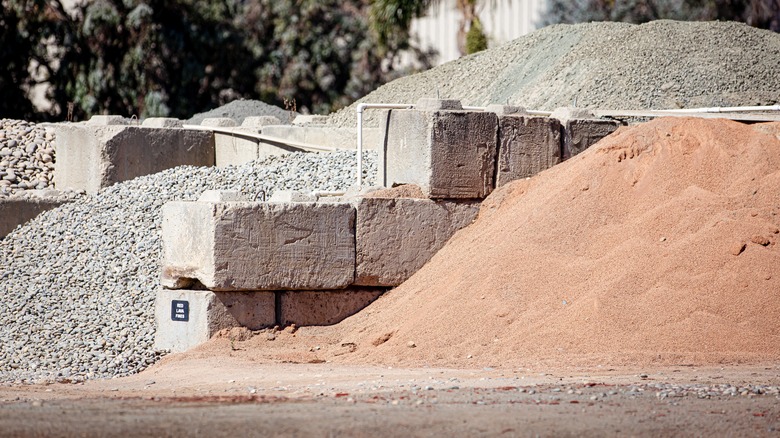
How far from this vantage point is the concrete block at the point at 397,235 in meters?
10.2


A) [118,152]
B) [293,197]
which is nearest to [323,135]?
[118,152]

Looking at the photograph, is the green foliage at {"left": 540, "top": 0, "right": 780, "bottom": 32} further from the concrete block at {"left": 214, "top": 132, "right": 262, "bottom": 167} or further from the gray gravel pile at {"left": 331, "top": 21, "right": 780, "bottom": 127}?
the concrete block at {"left": 214, "top": 132, "right": 262, "bottom": 167}

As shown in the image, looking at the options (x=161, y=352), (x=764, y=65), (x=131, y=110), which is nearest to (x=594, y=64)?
(x=764, y=65)

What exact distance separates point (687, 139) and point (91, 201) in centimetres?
665

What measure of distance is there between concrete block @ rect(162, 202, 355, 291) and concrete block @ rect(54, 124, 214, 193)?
429cm

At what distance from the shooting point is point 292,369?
29.0 ft

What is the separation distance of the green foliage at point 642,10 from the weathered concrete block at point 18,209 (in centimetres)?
2364

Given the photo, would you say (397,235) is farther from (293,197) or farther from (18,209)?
(18,209)

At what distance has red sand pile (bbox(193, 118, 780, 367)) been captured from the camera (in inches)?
338

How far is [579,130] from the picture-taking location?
11.3m

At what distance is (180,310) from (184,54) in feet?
70.0

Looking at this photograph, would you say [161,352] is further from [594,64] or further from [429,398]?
[594,64]

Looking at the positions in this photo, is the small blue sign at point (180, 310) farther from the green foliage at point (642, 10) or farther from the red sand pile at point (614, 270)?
the green foliage at point (642, 10)

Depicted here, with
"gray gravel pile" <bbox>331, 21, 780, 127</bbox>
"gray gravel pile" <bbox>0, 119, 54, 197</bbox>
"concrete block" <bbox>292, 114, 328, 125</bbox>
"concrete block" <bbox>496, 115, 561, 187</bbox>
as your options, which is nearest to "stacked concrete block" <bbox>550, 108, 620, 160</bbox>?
"concrete block" <bbox>496, 115, 561, 187</bbox>
